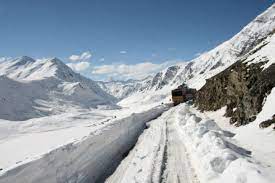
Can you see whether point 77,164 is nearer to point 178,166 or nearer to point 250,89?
point 178,166

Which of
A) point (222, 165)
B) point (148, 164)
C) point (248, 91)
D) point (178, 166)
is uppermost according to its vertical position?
point (248, 91)

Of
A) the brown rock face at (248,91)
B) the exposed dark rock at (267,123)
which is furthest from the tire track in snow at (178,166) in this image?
the brown rock face at (248,91)

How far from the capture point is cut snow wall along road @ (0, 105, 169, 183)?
9.57m

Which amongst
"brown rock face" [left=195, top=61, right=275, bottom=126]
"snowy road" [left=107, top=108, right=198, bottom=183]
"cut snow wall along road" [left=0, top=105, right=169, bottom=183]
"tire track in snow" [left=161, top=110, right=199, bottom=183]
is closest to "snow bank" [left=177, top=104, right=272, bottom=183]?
"tire track in snow" [left=161, top=110, right=199, bottom=183]

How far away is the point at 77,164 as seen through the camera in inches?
471

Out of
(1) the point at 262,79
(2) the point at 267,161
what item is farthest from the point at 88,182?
(1) the point at 262,79

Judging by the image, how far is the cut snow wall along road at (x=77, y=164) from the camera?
31.4 feet

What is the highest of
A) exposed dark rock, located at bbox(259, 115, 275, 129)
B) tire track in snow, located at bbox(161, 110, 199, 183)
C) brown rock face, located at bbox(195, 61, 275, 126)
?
brown rock face, located at bbox(195, 61, 275, 126)

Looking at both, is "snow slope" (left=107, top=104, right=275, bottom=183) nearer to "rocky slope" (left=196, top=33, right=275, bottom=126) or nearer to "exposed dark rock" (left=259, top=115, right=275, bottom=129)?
"exposed dark rock" (left=259, top=115, right=275, bottom=129)

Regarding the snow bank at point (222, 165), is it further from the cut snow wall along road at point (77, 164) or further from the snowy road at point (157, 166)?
the cut snow wall along road at point (77, 164)

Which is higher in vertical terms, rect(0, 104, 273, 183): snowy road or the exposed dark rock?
the exposed dark rock

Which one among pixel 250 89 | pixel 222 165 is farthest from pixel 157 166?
pixel 250 89

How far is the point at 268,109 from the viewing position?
15.7 metres

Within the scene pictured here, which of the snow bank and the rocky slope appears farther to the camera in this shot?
the rocky slope
